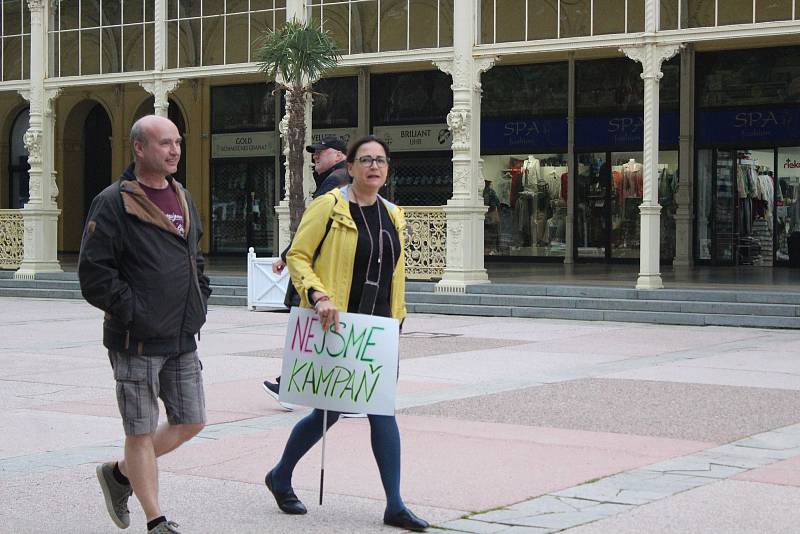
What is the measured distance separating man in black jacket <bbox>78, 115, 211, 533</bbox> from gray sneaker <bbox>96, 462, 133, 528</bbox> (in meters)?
0.01

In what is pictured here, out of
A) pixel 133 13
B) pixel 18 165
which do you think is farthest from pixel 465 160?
pixel 18 165

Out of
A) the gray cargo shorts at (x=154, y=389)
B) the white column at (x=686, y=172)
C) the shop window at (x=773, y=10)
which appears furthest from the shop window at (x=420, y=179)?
the gray cargo shorts at (x=154, y=389)

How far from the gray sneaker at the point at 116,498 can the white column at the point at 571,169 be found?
21.7 meters

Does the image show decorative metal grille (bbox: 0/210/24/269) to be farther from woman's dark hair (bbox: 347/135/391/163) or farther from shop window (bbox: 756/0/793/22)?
woman's dark hair (bbox: 347/135/391/163)

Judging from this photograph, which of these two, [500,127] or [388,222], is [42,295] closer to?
[500,127]

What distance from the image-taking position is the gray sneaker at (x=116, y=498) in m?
5.69

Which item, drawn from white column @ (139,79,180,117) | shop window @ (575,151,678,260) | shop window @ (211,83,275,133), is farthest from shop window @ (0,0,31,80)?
shop window @ (575,151,678,260)

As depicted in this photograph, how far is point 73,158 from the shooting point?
33219 millimetres

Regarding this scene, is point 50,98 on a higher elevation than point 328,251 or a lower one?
higher

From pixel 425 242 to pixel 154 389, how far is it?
15354mm

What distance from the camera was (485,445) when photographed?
786 centimetres

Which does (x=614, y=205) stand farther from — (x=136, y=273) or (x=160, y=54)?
(x=136, y=273)

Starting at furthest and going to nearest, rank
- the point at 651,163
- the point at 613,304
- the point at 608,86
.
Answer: the point at 608,86
the point at 651,163
the point at 613,304

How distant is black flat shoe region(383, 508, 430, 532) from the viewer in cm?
573
